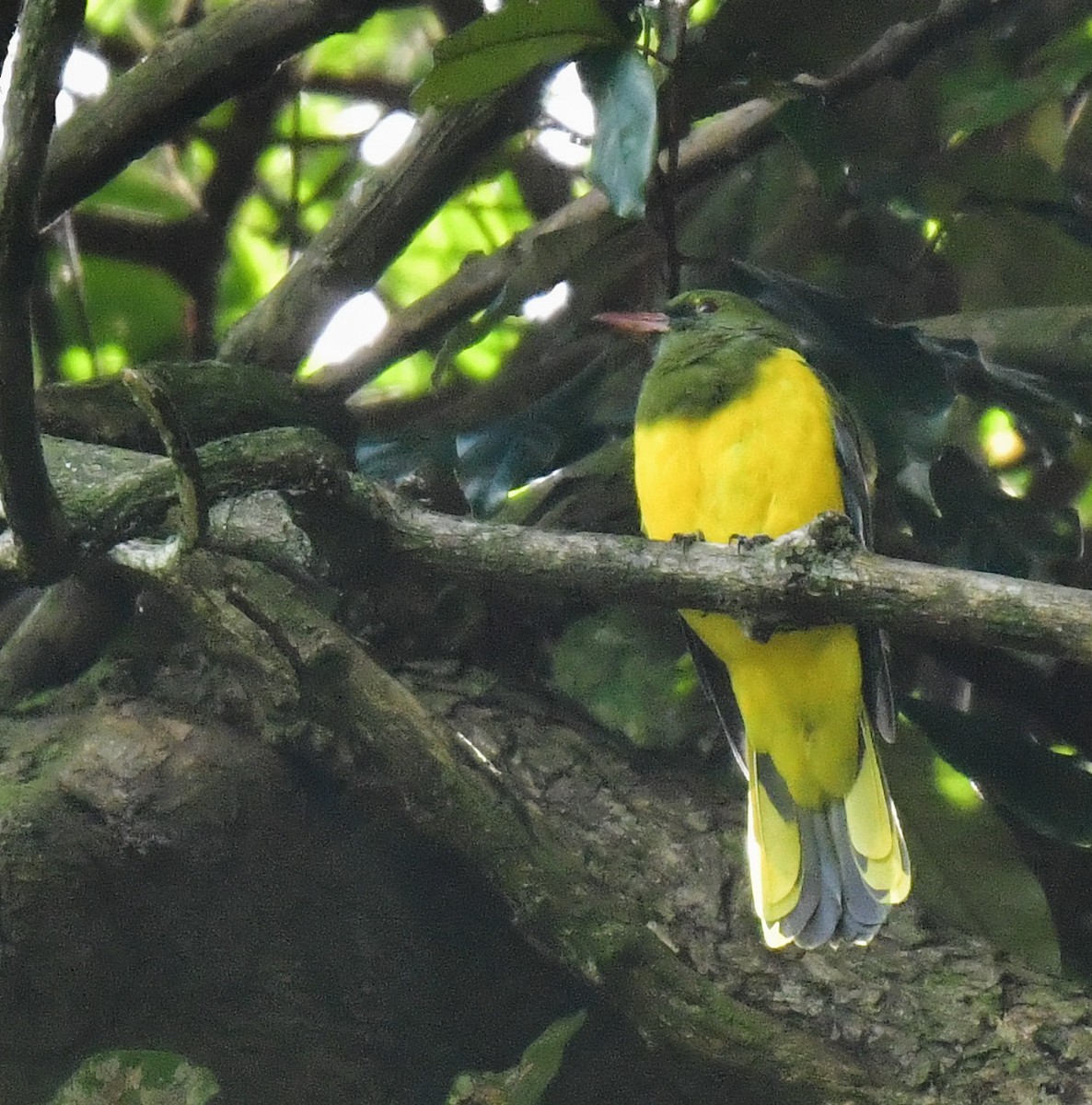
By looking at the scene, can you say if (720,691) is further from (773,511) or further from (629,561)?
(629,561)

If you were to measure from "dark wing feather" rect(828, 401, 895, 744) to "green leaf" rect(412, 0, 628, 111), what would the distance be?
726 mm

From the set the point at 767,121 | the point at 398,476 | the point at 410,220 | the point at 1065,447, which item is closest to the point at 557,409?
the point at 398,476

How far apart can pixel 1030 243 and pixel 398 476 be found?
1.24m

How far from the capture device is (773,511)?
2.29m

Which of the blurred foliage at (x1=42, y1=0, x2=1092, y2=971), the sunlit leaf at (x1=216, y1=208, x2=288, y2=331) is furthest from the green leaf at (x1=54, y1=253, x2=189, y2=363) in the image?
the sunlit leaf at (x1=216, y1=208, x2=288, y2=331)

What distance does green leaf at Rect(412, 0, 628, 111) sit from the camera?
197 centimetres

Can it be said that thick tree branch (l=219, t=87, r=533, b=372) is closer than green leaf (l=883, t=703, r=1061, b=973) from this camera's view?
No

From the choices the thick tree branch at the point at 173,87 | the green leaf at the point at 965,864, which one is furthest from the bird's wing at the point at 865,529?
the thick tree branch at the point at 173,87

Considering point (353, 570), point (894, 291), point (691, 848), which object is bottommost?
point (691, 848)

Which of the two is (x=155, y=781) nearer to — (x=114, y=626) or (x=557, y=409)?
(x=114, y=626)

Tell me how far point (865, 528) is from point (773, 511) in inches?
6.3

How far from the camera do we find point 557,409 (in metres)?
2.49

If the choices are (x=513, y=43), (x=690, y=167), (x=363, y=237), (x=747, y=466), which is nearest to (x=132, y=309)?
(x=363, y=237)

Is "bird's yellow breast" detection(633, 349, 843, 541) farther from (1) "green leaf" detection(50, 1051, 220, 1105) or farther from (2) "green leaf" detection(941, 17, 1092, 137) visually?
(1) "green leaf" detection(50, 1051, 220, 1105)
